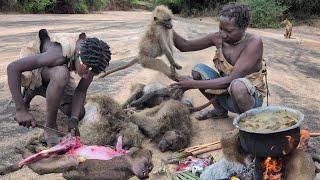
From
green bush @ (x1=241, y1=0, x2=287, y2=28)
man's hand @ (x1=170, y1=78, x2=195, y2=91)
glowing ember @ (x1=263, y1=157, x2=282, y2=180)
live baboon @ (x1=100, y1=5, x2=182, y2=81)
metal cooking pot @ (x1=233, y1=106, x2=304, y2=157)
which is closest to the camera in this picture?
metal cooking pot @ (x1=233, y1=106, x2=304, y2=157)

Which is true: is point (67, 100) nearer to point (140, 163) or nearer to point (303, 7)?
point (140, 163)

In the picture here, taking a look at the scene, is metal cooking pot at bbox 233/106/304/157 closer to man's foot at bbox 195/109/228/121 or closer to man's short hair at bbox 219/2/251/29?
man's short hair at bbox 219/2/251/29

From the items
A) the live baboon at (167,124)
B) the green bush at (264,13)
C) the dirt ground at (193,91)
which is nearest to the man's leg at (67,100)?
the dirt ground at (193,91)

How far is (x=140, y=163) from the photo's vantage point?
3527 millimetres

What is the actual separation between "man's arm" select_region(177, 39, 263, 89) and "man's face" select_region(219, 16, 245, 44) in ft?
0.48

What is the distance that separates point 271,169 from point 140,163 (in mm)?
960

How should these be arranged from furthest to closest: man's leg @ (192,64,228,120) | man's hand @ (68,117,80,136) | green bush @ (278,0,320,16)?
green bush @ (278,0,320,16), man's leg @ (192,64,228,120), man's hand @ (68,117,80,136)

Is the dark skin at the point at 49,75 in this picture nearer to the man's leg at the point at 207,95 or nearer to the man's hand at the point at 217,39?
the man's leg at the point at 207,95

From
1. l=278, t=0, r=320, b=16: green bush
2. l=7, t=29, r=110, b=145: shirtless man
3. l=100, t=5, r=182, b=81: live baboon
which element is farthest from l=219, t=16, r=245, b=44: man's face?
l=278, t=0, r=320, b=16: green bush

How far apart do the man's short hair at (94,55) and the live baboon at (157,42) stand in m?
1.46

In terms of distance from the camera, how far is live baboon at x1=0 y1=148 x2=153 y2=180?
351 cm

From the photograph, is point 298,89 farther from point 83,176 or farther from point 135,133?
point 83,176

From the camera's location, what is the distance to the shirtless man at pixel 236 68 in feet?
14.6

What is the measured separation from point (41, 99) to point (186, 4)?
22270 millimetres
